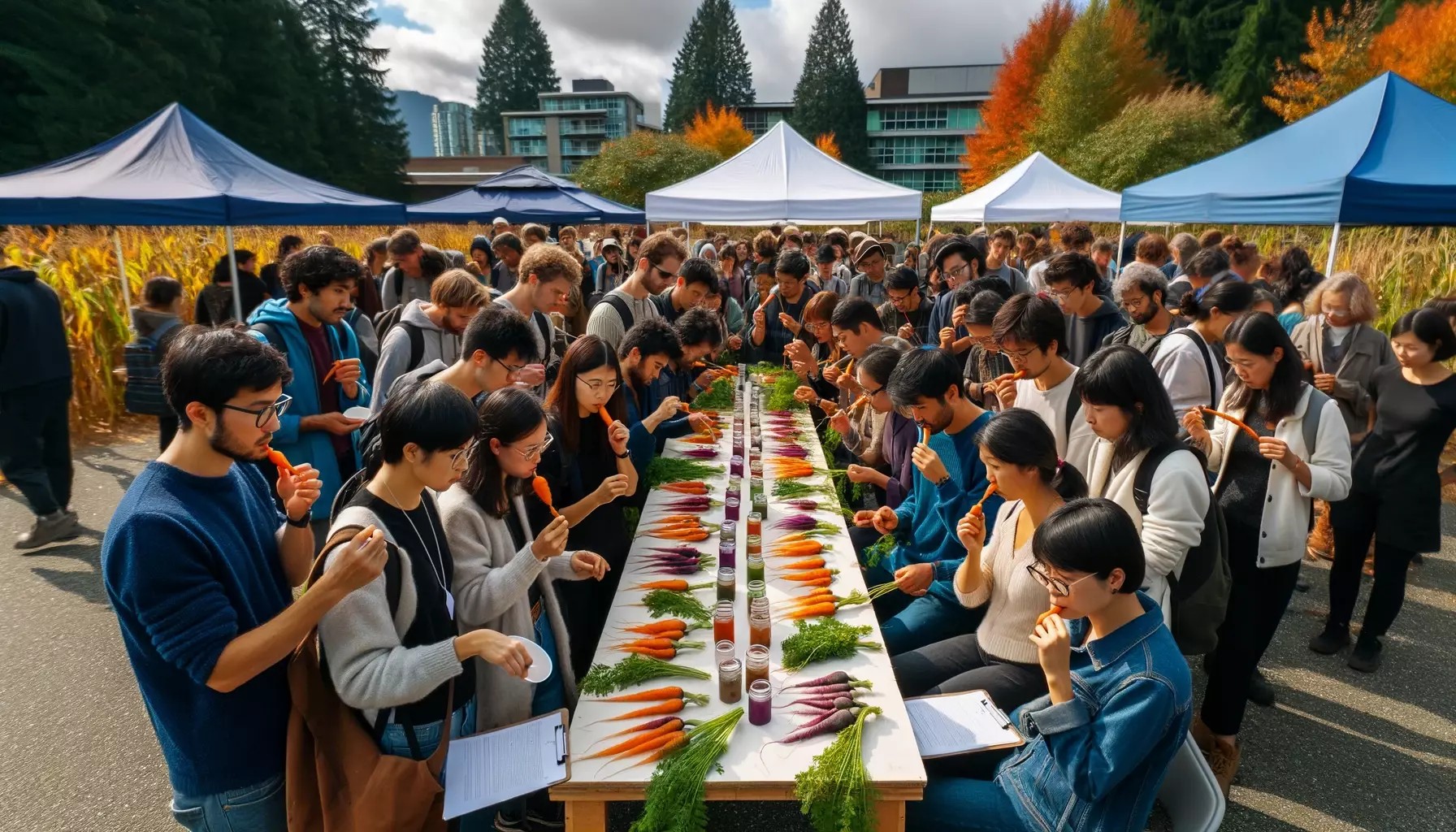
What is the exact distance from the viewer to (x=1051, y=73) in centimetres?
3209

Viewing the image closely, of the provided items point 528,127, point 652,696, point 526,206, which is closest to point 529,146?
point 528,127

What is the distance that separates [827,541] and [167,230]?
1540 cm

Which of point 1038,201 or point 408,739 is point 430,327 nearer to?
point 408,739

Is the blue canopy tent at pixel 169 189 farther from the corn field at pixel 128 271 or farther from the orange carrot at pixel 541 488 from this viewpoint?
the orange carrot at pixel 541 488

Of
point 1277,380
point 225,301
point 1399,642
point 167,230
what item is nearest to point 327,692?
point 1277,380

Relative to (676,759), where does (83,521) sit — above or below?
below

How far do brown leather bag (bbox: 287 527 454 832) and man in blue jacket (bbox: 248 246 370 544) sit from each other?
2.08 m

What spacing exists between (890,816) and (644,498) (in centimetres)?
263

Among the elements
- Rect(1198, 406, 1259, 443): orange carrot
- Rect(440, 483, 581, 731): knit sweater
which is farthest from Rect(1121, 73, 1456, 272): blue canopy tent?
Rect(440, 483, 581, 731): knit sweater

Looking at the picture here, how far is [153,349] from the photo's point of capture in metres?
5.80

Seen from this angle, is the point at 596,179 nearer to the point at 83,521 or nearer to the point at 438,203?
the point at 438,203

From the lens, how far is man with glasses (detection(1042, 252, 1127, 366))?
475 cm

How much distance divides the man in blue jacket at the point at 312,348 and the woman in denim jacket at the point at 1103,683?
3.47 meters

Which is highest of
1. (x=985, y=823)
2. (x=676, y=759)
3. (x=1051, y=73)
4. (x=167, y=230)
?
(x=1051, y=73)
